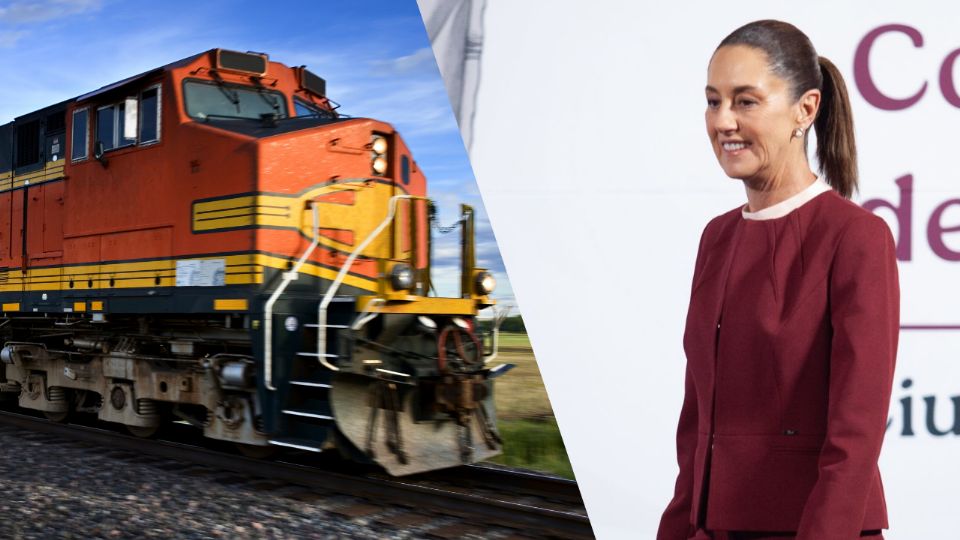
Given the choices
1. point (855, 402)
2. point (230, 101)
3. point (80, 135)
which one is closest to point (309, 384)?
point (230, 101)

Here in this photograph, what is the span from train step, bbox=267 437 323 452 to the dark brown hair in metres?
4.65

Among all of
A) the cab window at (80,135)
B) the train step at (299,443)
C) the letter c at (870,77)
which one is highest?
the cab window at (80,135)

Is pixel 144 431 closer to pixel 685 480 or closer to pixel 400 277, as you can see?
pixel 400 277

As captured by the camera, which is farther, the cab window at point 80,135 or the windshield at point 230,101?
the cab window at point 80,135

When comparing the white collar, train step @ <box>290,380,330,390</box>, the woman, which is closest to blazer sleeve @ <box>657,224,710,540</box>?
the woman

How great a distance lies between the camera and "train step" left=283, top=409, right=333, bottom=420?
5629 millimetres

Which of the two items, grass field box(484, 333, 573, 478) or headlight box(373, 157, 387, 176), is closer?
headlight box(373, 157, 387, 176)

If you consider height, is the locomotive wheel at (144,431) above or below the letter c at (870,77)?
below

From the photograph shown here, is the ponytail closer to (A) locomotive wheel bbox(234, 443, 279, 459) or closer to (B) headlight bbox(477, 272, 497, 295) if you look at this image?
(B) headlight bbox(477, 272, 497, 295)

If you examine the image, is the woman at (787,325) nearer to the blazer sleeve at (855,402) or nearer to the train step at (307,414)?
the blazer sleeve at (855,402)

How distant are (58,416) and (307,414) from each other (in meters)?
4.41

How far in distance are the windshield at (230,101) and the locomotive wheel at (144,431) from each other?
276cm

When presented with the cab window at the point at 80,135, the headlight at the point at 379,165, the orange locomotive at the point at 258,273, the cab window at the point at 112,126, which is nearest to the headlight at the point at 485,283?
the orange locomotive at the point at 258,273

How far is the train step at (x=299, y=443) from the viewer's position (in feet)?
18.2
